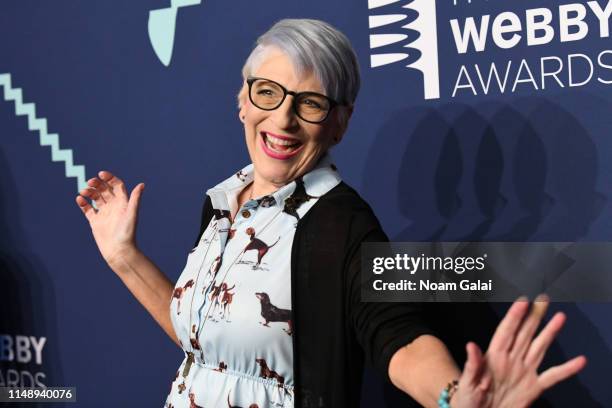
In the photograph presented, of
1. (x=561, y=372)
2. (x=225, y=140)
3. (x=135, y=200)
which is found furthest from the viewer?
(x=225, y=140)

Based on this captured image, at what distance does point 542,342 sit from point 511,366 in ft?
0.16

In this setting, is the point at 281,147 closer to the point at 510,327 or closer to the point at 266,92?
the point at 266,92

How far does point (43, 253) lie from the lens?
2.61 metres

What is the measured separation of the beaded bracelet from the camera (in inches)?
43.8

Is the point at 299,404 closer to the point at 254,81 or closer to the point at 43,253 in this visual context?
the point at 254,81

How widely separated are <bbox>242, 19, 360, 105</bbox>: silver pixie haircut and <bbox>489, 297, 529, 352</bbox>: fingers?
2.04ft

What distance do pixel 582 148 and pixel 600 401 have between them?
53 centimetres

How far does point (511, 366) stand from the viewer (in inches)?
40.7

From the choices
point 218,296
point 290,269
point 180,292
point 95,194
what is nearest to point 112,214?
point 95,194

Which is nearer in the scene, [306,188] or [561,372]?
[561,372]

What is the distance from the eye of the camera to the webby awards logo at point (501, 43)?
5.96 ft

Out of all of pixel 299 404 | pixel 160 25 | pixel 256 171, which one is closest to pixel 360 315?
pixel 299 404

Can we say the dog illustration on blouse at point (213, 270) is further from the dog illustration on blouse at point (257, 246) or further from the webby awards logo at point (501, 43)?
the webby awards logo at point (501, 43)

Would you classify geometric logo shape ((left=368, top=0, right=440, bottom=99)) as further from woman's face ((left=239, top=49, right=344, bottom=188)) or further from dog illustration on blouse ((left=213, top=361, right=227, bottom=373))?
dog illustration on blouse ((left=213, top=361, right=227, bottom=373))
